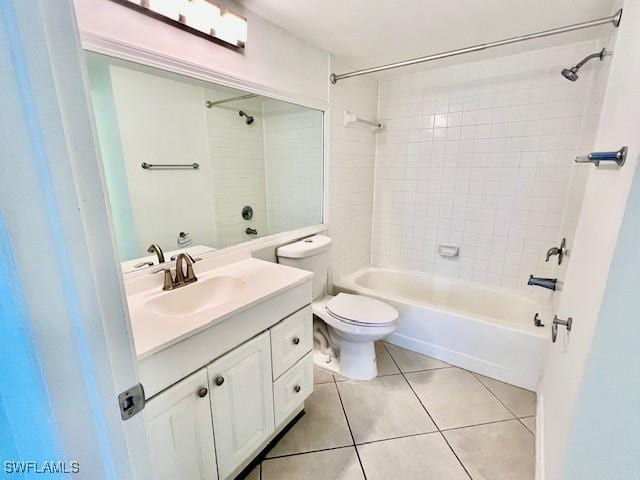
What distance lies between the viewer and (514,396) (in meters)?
1.84

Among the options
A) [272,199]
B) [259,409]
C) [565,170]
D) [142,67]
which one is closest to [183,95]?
[142,67]

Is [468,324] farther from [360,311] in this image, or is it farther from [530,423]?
[360,311]

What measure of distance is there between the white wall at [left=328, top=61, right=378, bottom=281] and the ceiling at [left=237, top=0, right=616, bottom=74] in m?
0.39

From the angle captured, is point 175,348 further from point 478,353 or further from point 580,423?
point 478,353

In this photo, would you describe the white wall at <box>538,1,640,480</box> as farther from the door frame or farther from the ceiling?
the door frame

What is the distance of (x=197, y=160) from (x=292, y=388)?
4.40 feet

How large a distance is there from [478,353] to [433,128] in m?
1.79

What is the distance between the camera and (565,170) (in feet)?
6.98

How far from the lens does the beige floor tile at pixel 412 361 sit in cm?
212

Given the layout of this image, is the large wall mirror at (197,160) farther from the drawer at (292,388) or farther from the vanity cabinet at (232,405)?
the drawer at (292,388)

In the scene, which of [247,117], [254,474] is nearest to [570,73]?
[247,117]

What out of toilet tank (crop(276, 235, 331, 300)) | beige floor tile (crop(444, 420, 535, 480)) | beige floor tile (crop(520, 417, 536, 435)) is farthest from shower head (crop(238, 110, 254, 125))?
beige floor tile (crop(520, 417, 536, 435))

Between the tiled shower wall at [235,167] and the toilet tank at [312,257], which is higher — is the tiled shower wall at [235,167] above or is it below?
above

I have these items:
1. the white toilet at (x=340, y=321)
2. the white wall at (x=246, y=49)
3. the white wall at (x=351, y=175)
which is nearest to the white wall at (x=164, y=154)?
the white wall at (x=246, y=49)
